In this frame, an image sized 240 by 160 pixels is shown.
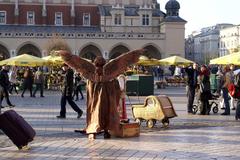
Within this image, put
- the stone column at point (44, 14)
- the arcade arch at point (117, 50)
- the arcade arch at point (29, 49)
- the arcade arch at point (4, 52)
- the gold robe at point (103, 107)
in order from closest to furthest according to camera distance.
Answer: the gold robe at point (103, 107), the arcade arch at point (4, 52), the arcade arch at point (29, 49), the arcade arch at point (117, 50), the stone column at point (44, 14)

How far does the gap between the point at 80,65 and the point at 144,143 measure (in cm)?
224

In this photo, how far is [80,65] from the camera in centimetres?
1134

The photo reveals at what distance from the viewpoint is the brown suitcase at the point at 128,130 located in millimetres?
11211

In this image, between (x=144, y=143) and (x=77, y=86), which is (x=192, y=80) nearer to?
(x=144, y=143)

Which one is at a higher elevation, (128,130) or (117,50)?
(117,50)

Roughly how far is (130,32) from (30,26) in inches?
547

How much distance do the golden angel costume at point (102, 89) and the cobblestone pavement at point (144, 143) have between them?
349mm

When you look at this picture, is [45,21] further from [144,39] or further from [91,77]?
[91,77]

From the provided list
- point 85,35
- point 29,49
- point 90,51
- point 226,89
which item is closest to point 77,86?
point 226,89

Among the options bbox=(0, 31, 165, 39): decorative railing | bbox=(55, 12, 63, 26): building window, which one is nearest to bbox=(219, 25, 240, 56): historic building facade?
bbox=(0, 31, 165, 39): decorative railing

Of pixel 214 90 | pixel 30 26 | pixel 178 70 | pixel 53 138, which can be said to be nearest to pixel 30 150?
pixel 53 138

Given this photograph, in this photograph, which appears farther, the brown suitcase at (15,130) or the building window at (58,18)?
the building window at (58,18)

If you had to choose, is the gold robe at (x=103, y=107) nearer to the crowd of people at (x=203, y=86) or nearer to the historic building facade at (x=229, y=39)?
the crowd of people at (x=203, y=86)

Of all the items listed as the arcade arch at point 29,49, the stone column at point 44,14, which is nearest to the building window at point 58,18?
the stone column at point 44,14
